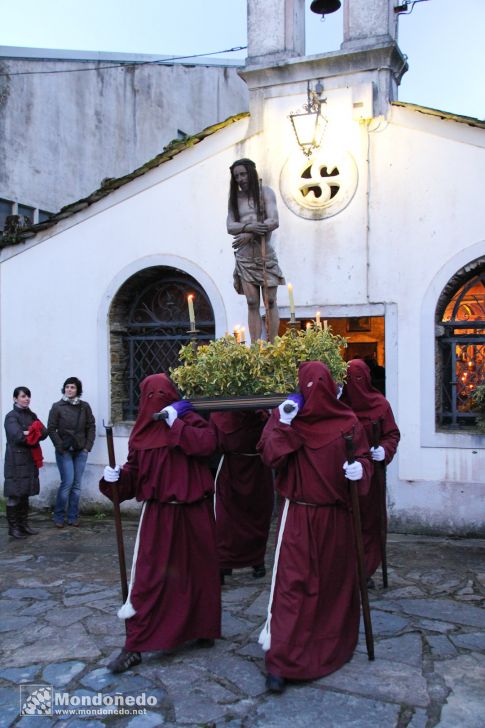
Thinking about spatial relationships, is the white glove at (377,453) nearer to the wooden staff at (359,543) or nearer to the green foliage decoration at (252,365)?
the green foliage decoration at (252,365)

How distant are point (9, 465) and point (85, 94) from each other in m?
9.44

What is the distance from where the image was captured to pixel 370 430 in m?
6.05

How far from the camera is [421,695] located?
4.16 meters

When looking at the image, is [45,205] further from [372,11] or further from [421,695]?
[421,695]

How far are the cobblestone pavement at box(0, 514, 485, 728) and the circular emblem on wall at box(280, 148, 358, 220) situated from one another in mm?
4186

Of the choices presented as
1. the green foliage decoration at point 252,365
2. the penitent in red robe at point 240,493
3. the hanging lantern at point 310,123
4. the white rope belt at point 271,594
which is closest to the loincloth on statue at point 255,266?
the penitent in red robe at point 240,493

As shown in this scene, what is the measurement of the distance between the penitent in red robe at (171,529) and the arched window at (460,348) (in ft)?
13.5

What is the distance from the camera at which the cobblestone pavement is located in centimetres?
399

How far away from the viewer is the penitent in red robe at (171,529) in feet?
15.2

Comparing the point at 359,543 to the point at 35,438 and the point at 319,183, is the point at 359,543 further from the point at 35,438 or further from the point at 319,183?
the point at 319,183

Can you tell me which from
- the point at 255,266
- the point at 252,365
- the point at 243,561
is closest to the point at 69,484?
the point at 243,561

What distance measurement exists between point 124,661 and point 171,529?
87 centimetres

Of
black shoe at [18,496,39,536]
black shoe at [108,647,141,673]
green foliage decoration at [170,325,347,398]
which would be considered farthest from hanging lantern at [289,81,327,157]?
black shoe at [108,647,141,673]

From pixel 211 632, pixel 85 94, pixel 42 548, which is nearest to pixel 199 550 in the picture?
pixel 211 632
